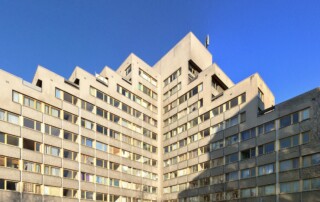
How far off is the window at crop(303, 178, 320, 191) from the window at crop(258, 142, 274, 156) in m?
5.75

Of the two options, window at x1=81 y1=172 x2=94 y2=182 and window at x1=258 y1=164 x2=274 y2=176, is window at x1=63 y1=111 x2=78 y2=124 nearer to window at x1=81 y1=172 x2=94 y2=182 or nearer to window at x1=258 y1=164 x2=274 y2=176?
window at x1=81 y1=172 x2=94 y2=182

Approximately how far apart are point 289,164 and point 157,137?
2902 cm

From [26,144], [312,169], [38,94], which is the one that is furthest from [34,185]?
[312,169]

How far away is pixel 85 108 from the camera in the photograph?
4709 cm

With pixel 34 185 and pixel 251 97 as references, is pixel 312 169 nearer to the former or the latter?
pixel 251 97

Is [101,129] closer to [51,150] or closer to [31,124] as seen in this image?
[51,150]

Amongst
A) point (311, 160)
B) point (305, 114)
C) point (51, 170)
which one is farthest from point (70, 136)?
point (311, 160)

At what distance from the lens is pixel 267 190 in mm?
38719

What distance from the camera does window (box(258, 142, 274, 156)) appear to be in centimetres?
3919

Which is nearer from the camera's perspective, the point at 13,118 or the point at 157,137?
the point at 13,118

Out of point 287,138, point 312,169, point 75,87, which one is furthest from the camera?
point 75,87

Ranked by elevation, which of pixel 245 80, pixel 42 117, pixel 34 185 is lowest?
pixel 34 185

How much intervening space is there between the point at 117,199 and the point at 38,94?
834 inches

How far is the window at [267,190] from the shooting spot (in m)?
38.0
